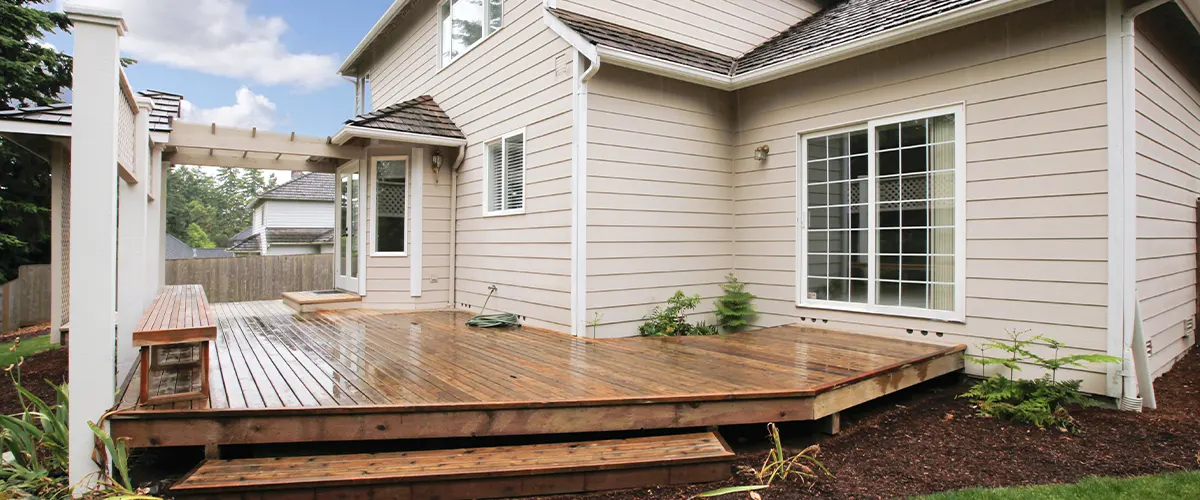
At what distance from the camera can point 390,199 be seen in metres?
8.22

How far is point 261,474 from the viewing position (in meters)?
2.85

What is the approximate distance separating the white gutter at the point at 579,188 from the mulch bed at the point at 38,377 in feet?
14.3

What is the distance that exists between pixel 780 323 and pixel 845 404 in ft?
8.24

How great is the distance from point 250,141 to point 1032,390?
9.07 metres

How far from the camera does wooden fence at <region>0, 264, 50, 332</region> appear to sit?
34.9 feet

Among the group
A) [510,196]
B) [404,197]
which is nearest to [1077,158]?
[510,196]

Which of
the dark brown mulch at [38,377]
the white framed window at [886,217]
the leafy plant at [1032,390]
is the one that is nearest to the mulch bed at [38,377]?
the dark brown mulch at [38,377]

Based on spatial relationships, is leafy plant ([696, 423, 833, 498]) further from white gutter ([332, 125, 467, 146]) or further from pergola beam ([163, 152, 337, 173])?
pergola beam ([163, 152, 337, 173])

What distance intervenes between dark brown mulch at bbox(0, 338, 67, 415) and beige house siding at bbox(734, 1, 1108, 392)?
762 cm

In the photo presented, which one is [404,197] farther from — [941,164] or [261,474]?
[941,164]

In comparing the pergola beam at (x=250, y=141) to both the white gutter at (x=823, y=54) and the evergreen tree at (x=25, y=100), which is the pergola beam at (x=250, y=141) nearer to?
the white gutter at (x=823, y=54)

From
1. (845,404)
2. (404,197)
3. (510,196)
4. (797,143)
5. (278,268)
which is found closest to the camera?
(845,404)

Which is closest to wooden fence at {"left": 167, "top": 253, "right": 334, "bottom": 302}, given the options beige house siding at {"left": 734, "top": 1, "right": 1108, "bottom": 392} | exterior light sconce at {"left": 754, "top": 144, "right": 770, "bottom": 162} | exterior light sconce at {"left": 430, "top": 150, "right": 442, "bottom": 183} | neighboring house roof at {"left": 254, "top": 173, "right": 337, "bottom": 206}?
exterior light sconce at {"left": 430, "top": 150, "right": 442, "bottom": 183}

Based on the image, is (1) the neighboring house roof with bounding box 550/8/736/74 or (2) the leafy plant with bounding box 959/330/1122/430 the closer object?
(2) the leafy plant with bounding box 959/330/1122/430
